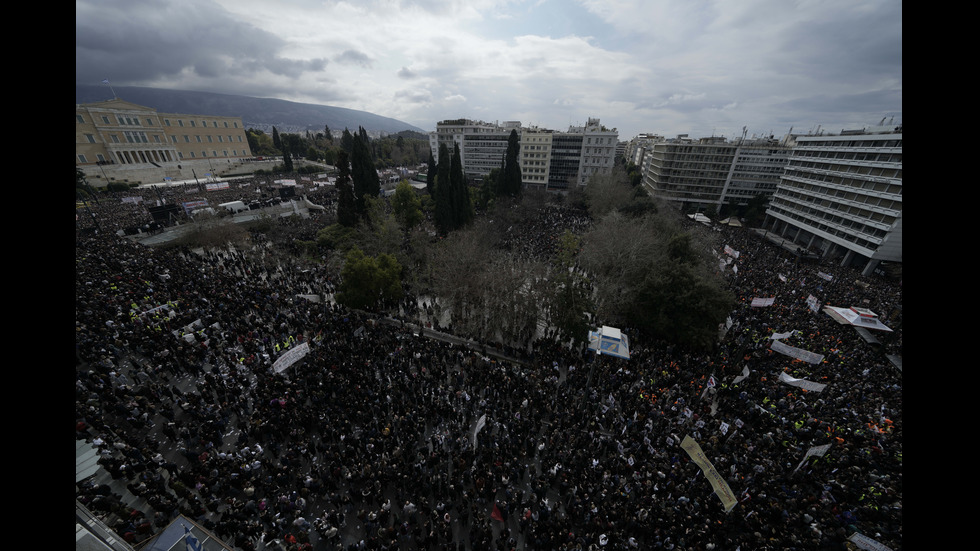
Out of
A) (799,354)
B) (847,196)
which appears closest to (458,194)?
(799,354)

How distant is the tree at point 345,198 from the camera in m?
36.0

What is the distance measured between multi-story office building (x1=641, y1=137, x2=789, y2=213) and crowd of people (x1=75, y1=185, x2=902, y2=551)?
46.8m

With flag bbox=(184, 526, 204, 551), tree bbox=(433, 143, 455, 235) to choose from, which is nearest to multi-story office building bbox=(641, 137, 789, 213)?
tree bbox=(433, 143, 455, 235)

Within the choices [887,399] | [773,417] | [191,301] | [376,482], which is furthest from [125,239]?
[887,399]

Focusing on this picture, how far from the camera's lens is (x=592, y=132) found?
2628 inches

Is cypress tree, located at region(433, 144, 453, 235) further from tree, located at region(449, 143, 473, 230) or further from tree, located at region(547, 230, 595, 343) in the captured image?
tree, located at region(547, 230, 595, 343)

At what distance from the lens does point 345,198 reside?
123 feet

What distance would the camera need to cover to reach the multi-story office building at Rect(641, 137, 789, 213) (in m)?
59.5

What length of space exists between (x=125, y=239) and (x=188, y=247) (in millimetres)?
6606

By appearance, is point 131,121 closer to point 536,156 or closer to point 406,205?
point 406,205

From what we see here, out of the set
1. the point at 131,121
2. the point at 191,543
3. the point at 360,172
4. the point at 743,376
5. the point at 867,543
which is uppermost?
the point at 131,121

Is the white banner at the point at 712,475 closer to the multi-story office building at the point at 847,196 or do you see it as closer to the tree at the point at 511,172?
the multi-story office building at the point at 847,196

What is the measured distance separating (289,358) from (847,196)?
63282mm
